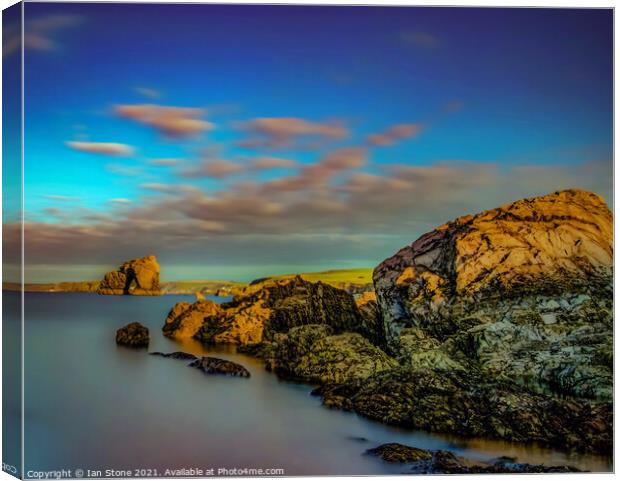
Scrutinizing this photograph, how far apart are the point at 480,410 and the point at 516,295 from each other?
50.6 inches

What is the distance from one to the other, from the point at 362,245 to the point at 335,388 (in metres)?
1.56

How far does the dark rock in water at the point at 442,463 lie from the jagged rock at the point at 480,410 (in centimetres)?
26

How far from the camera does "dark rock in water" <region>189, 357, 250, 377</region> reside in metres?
8.55

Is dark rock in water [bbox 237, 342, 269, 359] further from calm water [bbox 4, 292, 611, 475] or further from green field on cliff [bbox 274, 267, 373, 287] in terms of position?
green field on cliff [bbox 274, 267, 373, 287]

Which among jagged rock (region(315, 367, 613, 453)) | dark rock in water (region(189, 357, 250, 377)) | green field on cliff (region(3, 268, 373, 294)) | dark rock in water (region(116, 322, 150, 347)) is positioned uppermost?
Answer: green field on cliff (region(3, 268, 373, 294))

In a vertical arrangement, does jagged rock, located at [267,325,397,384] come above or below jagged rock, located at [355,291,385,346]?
below

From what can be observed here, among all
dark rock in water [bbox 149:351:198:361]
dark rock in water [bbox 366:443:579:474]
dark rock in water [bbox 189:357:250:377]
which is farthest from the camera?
dark rock in water [bbox 149:351:198:361]

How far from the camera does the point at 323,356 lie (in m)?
8.72

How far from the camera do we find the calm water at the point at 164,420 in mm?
7785

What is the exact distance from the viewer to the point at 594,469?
25.9 feet

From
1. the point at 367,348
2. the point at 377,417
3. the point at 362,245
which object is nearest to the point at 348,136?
the point at 362,245

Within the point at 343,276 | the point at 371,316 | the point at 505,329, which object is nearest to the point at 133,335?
the point at 343,276

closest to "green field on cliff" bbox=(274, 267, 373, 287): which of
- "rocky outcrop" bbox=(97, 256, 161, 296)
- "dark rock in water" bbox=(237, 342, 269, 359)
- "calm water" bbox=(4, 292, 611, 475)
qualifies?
"dark rock in water" bbox=(237, 342, 269, 359)

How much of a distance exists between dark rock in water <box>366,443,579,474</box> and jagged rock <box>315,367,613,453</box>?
263 mm
